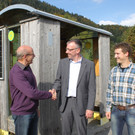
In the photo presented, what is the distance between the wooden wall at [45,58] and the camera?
11.5ft

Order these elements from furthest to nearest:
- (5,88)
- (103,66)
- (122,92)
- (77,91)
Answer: (103,66), (5,88), (77,91), (122,92)

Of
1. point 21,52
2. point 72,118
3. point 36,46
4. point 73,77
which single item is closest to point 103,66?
point 36,46

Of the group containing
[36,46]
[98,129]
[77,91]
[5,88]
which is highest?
[36,46]

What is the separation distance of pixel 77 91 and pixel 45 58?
128 centimetres

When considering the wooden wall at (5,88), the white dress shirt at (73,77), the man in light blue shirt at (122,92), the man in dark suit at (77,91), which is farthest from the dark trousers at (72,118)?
the wooden wall at (5,88)

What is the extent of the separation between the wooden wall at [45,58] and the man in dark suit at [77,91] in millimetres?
884

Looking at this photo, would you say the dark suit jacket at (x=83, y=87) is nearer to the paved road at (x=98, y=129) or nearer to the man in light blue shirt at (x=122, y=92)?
the man in light blue shirt at (x=122, y=92)

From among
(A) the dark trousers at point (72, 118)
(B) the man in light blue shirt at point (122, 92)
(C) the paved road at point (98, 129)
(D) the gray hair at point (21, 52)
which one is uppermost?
(D) the gray hair at point (21, 52)

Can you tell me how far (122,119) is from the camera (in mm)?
2463

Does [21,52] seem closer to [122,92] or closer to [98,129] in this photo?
[122,92]

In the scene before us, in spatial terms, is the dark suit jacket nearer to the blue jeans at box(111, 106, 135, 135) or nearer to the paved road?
the blue jeans at box(111, 106, 135, 135)

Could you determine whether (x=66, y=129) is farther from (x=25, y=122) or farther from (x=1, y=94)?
(x=1, y=94)

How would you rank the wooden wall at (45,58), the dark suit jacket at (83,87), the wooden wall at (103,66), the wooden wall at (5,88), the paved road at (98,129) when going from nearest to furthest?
1. the dark suit jacket at (83,87)
2. the wooden wall at (45,58)
3. the wooden wall at (5,88)
4. the paved road at (98,129)
5. the wooden wall at (103,66)

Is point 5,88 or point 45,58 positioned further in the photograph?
point 5,88
